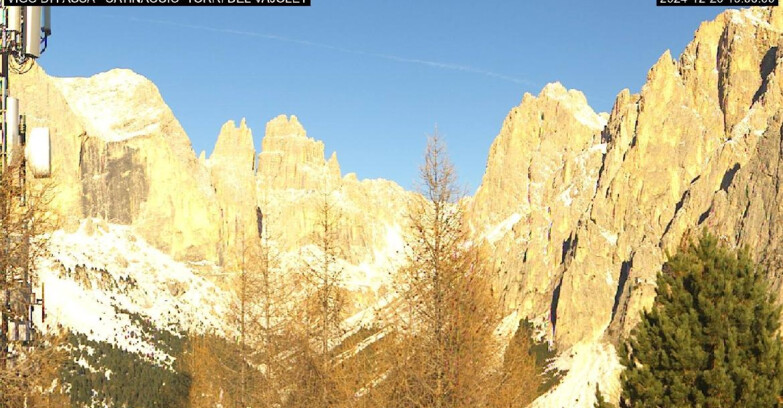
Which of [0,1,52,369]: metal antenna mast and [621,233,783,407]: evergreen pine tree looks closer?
[0,1,52,369]: metal antenna mast

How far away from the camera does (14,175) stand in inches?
826

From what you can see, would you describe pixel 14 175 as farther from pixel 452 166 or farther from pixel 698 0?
pixel 698 0

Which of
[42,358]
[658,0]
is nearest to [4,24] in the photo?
Result: [42,358]

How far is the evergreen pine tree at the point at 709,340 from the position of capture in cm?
2603

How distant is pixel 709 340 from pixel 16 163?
20.4 metres

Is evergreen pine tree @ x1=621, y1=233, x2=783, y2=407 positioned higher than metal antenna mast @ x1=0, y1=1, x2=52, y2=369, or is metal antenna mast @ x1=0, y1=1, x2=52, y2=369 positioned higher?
metal antenna mast @ x1=0, y1=1, x2=52, y2=369

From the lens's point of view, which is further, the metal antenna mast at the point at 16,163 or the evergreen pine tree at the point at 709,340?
the evergreen pine tree at the point at 709,340

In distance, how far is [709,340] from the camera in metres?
27.3

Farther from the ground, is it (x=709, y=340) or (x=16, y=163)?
(x=16, y=163)

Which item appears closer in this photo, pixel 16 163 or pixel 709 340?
pixel 16 163

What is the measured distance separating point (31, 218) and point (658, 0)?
16228 millimetres

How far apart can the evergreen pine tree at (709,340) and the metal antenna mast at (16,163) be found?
17818 mm

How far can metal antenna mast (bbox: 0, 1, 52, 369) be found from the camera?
20.2m

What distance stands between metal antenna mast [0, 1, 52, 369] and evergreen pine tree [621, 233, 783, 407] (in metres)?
17.8
